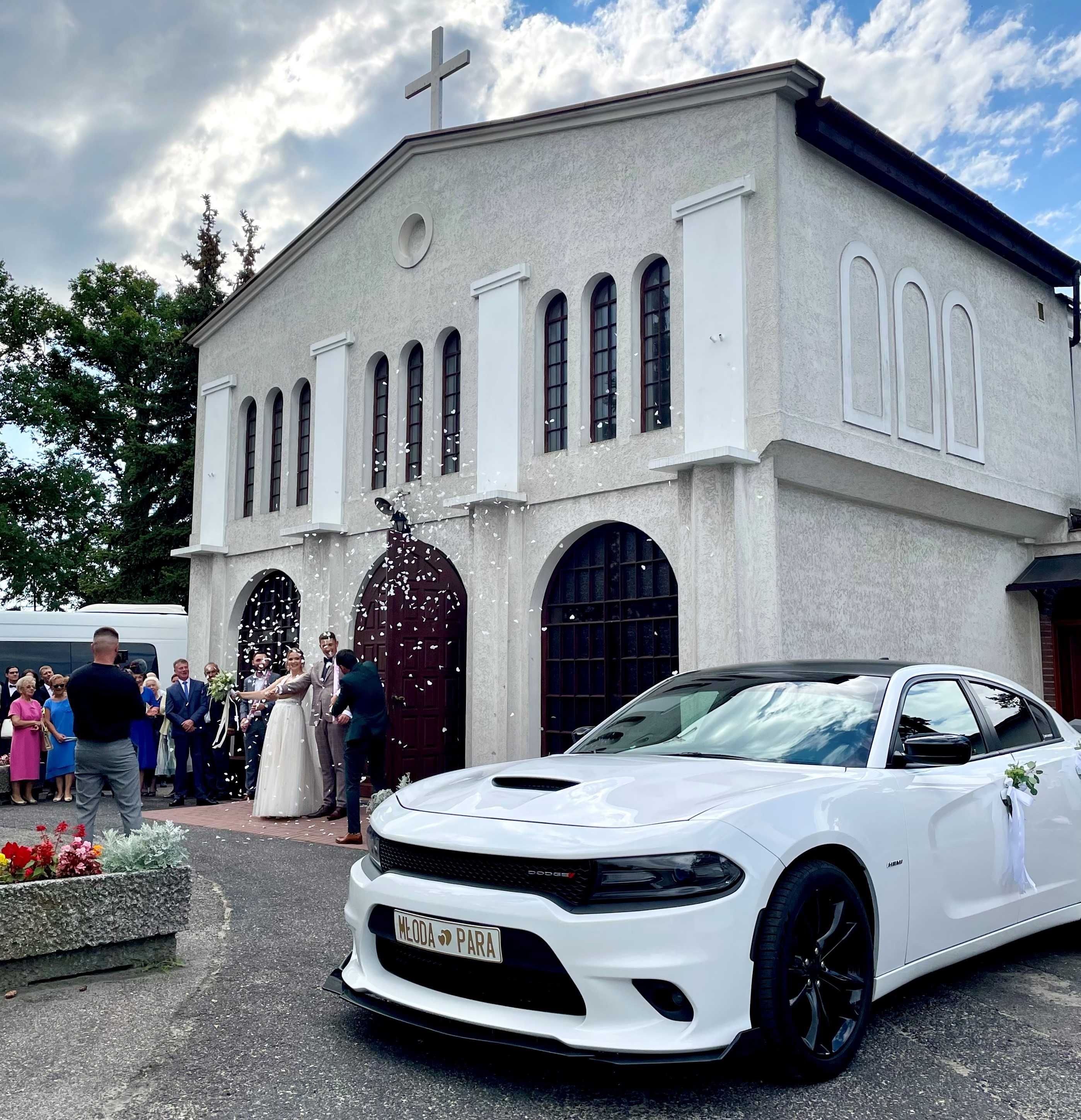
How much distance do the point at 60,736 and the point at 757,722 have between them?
12.2m

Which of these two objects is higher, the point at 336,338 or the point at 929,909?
the point at 336,338

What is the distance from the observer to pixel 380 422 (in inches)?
637

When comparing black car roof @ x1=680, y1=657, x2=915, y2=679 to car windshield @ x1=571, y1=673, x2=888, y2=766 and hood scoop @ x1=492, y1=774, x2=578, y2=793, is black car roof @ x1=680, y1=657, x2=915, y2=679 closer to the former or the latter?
car windshield @ x1=571, y1=673, x2=888, y2=766

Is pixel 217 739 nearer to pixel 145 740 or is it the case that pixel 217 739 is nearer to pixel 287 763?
pixel 145 740

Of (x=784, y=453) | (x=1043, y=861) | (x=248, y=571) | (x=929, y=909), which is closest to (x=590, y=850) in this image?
(x=929, y=909)

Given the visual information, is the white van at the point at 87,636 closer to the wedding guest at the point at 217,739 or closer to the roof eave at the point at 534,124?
the wedding guest at the point at 217,739

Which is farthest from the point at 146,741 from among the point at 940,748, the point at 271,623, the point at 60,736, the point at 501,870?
the point at 940,748

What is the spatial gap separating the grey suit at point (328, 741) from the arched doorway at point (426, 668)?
2.96ft

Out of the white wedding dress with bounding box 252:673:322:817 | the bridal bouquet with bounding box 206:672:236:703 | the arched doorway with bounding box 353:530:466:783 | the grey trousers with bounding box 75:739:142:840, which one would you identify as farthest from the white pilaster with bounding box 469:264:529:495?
the grey trousers with bounding box 75:739:142:840

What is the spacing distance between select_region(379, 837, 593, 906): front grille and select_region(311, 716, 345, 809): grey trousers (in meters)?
8.96

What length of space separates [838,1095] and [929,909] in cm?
107

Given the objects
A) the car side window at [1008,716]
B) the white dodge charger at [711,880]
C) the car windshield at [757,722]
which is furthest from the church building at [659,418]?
the white dodge charger at [711,880]

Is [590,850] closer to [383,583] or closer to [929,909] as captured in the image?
[929,909]

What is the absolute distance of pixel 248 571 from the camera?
18.1 m
